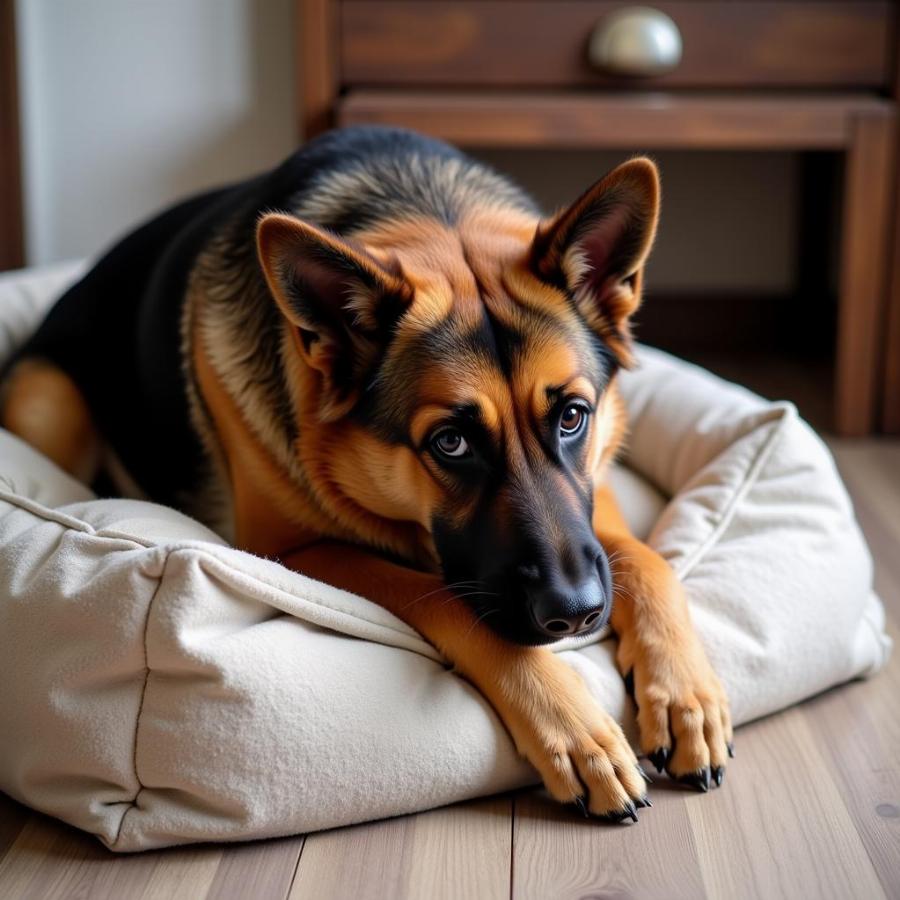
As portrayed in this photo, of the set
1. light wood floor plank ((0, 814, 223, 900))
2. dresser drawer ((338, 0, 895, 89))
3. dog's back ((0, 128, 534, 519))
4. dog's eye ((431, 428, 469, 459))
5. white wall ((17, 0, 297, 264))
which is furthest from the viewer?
white wall ((17, 0, 297, 264))

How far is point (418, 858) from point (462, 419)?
0.64 m

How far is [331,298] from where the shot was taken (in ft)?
6.22

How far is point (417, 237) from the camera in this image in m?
2.09

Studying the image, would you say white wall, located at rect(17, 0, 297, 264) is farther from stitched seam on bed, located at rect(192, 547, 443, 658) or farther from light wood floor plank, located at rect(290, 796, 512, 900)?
light wood floor plank, located at rect(290, 796, 512, 900)

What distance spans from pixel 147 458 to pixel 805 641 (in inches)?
59.4

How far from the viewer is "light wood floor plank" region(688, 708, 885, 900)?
1661mm

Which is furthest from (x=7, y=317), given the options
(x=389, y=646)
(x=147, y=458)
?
(x=389, y=646)

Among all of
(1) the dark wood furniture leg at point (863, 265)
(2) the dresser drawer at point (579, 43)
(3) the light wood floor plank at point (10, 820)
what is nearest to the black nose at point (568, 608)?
(3) the light wood floor plank at point (10, 820)

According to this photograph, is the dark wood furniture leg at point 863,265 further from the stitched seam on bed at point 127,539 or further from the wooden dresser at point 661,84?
the stitched seam on bed at point 127,539

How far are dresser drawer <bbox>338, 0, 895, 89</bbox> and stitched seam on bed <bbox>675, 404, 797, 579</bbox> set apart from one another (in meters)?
1.55

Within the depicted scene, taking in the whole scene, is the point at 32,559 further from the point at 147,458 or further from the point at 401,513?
the point at 147,458

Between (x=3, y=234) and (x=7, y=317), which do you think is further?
(x=3, y=234)

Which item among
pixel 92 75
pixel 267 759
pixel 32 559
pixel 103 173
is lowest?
pixel 267 759

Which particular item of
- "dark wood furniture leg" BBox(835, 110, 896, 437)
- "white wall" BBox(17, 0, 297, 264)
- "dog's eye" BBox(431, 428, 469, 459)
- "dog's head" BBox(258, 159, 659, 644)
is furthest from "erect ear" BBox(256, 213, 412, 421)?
"white wall" BBox(17, 0, 297, 264)
